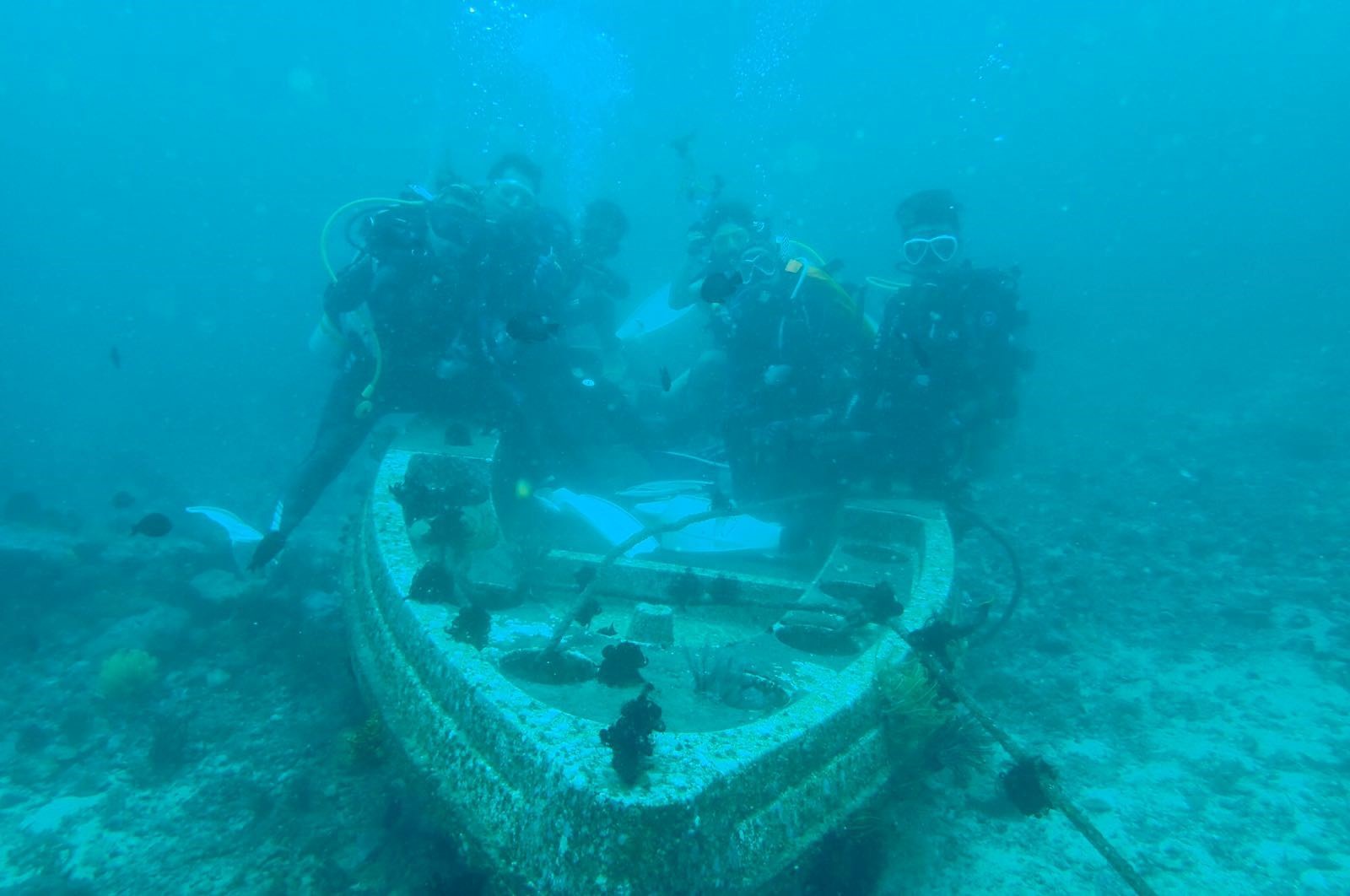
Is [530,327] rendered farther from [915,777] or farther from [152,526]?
[915,777]

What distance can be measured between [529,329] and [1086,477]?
32.5ft

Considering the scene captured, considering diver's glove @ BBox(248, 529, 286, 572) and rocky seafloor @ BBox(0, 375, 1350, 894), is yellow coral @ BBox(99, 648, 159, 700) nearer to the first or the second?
rocky seafloor @ BBox(0, 375, 1350, 894)

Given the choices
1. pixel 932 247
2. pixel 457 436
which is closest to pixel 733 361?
pixel 932 247

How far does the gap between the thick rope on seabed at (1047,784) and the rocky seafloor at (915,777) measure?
21.4 inches

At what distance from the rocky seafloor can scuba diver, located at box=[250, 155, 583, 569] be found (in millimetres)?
1836

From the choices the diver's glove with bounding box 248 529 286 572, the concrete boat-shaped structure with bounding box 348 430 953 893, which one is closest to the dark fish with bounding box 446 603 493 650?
the concrete boat-shaped structure with bounding box 348 430 953 893

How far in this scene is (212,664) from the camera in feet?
18.4

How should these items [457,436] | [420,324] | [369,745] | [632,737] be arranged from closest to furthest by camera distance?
[632,737], [369,745], [457,436], [420,324]

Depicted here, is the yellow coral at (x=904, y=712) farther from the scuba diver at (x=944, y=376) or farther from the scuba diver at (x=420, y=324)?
the scuba diver at (x=420, y=324)

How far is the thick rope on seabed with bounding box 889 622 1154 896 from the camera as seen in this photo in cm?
271

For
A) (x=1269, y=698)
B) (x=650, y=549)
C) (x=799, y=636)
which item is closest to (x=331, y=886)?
(x=799, y=636)

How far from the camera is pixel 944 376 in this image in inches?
271

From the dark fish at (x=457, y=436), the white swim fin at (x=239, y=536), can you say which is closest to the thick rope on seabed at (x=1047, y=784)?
the dark fish at (x=457, y=436)

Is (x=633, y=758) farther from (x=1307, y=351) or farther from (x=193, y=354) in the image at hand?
(x=193, y=354)
